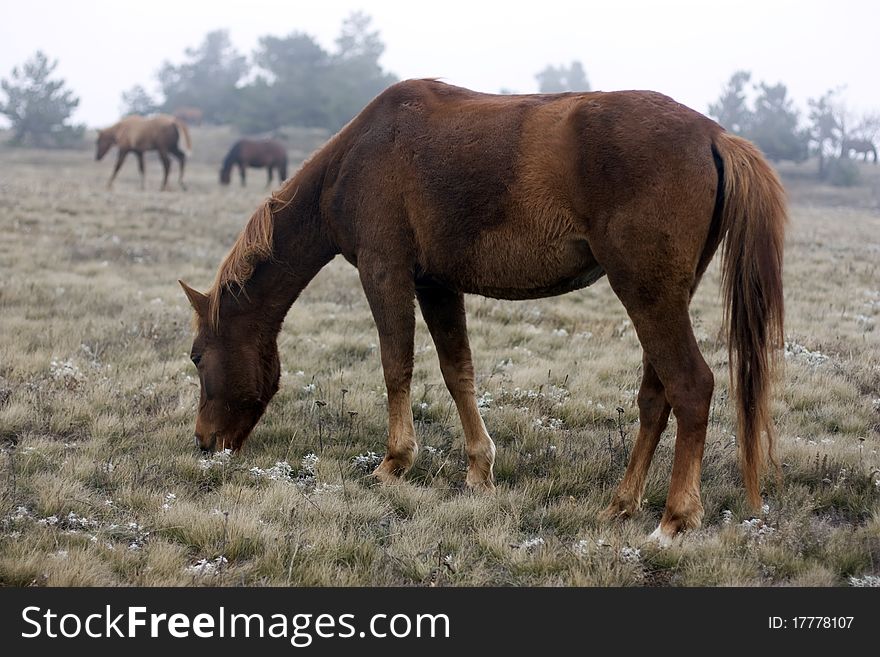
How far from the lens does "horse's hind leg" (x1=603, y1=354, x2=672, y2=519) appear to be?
14.4 feet

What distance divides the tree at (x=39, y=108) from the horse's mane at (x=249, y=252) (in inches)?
1813

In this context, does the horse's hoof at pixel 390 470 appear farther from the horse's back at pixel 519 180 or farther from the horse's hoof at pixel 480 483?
the horse's back at pixel 519 180

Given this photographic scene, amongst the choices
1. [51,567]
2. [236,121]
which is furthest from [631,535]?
[236,121]

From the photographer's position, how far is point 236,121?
47281 mm

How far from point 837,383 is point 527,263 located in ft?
12.2

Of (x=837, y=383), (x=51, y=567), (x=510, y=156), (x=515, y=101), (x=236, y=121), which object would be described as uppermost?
(x=236, y=121)

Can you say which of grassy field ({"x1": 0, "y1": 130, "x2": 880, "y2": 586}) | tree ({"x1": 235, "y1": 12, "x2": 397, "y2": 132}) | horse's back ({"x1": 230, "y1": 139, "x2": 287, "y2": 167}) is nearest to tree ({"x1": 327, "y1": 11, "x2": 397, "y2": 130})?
tree ({"x1": 235, "y1": 12, "x2": 397, "y2": 132})

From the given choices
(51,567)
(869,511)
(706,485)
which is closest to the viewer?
(51,567)

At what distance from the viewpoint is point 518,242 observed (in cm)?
422

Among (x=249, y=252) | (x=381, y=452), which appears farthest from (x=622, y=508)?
(x=249, y=252)

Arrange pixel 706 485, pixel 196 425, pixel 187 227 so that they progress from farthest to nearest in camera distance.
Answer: pixel 187 227, pixel 196 425, pixel 706 485

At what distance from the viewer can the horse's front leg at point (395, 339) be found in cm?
479
